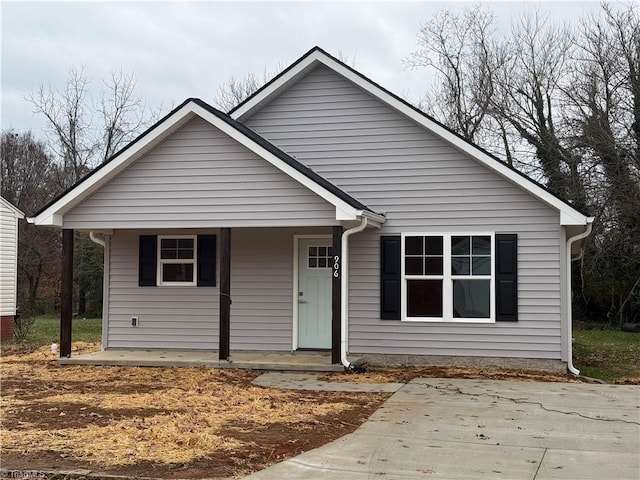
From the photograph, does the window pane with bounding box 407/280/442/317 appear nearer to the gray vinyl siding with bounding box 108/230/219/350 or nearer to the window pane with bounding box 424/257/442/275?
the window pane with bounding box 424/257/442/275

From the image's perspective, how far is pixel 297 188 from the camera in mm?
10539

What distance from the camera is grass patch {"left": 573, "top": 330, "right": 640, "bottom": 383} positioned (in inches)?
467

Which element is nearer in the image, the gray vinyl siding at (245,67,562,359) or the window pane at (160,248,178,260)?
the gray vinyl siding at (245,67,562,359)

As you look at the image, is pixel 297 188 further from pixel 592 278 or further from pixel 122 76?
pixel 122 76

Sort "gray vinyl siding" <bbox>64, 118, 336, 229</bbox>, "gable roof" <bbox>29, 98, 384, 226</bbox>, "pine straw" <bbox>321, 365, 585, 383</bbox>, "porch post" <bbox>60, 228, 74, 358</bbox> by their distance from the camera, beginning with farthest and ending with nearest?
"porch post" <bbox>60, 228, 74, 358</bbox> → "gray vinyl siding" <bbox>64, 118, 336, 229</bbox> → "gable roof" <bbox>29, 98, 384, 226</bbox> → "pine straw" <bbox>321, 365, 585, 383</bbox>

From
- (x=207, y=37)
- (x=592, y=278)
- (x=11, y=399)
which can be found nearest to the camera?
(x=11, y=399)

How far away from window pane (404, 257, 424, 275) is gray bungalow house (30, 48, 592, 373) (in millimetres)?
18

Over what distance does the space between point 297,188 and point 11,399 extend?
16.1ft

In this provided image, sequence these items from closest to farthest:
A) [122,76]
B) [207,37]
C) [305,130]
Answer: [305,130] → [207,37] → [122,76]

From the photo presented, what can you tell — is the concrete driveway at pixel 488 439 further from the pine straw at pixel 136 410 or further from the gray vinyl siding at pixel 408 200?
the gray vinyl siding at pixel 408 200

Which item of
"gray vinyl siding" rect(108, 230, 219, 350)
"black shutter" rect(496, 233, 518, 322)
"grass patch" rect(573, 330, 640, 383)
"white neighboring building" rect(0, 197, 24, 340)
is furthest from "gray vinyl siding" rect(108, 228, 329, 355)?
"white neighboring building" rect(0, 197, 24, 340)

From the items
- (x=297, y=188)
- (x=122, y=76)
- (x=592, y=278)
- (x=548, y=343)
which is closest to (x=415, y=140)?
(x=297, y=188)

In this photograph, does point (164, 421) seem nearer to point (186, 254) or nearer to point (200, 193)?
point (200, 193)

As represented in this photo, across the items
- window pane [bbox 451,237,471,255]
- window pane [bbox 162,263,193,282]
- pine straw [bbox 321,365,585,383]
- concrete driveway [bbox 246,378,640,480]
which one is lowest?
concrete driveway [bbox 246,378,640,480]
